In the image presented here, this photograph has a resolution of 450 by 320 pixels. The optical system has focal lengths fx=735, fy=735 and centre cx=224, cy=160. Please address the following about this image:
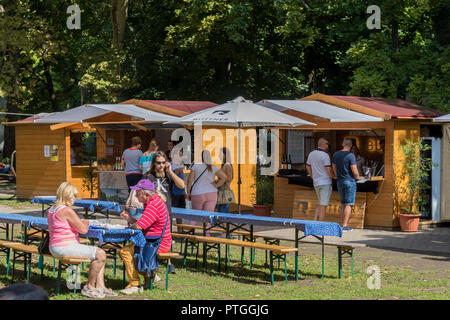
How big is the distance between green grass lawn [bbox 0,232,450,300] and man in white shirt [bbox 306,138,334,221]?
300cm

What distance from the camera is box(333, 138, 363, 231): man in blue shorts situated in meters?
14.1

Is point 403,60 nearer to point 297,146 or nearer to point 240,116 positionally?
point 297,146

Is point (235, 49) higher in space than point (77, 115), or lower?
higher

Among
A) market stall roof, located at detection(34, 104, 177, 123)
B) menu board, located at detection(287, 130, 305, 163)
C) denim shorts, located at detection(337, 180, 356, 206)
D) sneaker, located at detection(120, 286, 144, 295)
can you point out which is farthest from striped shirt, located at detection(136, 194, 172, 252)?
menu board, located at detection(287, 130, 305, 163)

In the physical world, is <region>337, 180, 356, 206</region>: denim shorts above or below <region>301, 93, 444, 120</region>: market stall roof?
below

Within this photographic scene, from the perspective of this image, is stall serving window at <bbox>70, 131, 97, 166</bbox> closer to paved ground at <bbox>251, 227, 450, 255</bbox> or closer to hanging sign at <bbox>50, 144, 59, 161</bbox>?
hanging sign at <bbox>50, 144, 59, 161</bbox>

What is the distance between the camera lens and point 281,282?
9148 millimetres

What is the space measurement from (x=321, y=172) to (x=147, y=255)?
20.8 feet

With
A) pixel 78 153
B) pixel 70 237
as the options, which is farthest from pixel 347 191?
pixel 78 153

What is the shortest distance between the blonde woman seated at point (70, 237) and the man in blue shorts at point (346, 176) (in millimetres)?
7060

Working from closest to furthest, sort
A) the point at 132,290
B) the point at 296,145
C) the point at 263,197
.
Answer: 1. the point at 132,290
2. the point at 296,145
3. the point at 263,197

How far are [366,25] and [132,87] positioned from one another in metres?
11.3

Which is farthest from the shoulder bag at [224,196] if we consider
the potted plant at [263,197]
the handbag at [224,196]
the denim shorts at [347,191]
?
the potted plant at [263,197]

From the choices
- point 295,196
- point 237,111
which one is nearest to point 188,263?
point 237,111
